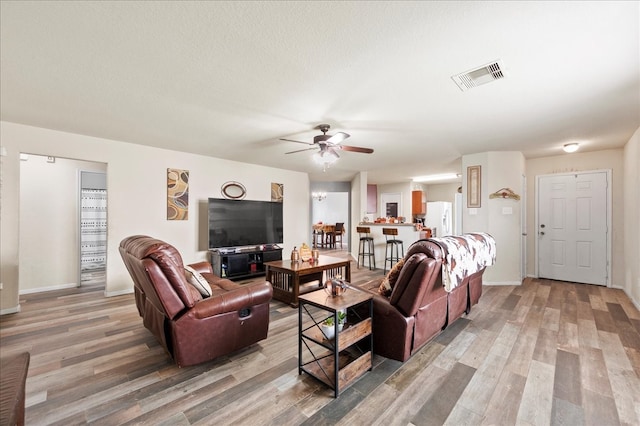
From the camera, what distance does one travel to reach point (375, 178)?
26.9ft

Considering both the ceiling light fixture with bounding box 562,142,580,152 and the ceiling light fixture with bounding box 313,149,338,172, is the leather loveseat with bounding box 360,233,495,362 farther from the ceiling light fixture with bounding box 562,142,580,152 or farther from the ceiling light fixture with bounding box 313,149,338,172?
the ceiling light fixture with bounding box 562,142,580,152

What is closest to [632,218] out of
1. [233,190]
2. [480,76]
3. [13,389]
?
[480,76]

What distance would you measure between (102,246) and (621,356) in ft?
24.5

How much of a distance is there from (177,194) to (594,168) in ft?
24.0

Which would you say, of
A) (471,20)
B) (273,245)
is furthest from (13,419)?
(273,245)

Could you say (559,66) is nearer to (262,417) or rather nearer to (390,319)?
(390,319)

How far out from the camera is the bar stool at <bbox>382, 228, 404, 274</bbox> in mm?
5551

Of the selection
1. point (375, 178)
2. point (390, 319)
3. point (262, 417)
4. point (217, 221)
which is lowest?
point (262, 417)

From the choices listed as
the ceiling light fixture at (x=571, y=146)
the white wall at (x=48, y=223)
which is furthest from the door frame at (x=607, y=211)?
the white wall at (x=48, y=223)

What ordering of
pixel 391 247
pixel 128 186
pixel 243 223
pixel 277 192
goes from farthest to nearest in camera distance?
pixel 277 192 → pixel 391 247 → pixel 243 223 → pixel 128 186

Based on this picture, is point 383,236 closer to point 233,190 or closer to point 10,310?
point 233,190

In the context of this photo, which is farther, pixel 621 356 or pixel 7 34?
pixel 621 356

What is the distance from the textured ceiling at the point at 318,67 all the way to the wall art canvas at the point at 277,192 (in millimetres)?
2445

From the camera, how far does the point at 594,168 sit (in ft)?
15.6
